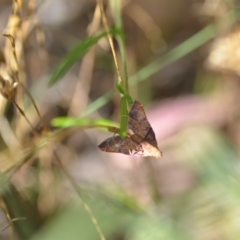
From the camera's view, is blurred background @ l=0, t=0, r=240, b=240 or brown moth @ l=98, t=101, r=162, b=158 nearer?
brown moth @ l=98, t=101, r=162, b=158

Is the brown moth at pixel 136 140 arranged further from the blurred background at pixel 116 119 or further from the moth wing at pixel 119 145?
the blurred background at pixel 116 119

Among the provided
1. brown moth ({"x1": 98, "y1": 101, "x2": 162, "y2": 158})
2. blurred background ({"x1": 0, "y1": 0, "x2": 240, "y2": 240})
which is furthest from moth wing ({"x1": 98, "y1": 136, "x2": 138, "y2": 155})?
blurred background ({"x1": 0, "y1": 0, "x2": 240, "y2": 240})

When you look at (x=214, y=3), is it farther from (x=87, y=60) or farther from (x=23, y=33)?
(x=23, y=33)

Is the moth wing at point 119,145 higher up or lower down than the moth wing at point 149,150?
higher up

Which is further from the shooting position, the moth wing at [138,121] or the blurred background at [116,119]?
the blurred background at [116,119]

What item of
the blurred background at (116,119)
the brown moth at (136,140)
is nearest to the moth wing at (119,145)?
the brown moth at (136,140)

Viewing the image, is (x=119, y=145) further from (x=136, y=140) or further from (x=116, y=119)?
(x=116, y=119)

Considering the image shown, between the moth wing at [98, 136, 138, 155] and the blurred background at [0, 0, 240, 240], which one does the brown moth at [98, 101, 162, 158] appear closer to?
the moth wing at [98, 136, 138, 155]
